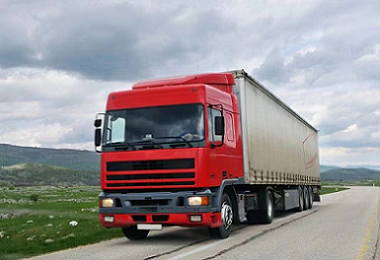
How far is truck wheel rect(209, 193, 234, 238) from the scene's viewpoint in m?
10.8

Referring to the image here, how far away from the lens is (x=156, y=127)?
10.3m

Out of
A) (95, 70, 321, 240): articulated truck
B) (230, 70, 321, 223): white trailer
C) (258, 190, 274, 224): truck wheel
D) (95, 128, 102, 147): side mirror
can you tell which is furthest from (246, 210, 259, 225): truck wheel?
(95, 128, 102, 147): side mirror

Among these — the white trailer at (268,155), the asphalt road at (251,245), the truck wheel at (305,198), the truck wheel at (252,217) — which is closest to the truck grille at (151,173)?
the asphalt road at (251,245)

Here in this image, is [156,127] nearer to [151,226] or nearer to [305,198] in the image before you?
[151,226]

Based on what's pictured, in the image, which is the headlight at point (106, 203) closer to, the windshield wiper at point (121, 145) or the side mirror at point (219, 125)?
the windshield wiper at point (121, 145)

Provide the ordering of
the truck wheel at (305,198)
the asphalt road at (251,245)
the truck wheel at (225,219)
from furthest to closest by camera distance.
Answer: the truck wheel at (305,198), the truck wheel at (225,219), the asphalt road at (251,245)

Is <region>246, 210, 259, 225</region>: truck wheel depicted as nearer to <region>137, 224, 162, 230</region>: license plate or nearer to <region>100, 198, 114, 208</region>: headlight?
<region>137, 224, 162, 230</region>: license plate

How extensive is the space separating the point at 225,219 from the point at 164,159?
7.27 feet

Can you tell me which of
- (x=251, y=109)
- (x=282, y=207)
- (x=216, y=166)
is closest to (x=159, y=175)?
(x=216, y=166)

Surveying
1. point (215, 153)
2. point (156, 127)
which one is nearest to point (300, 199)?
point (215, 153)

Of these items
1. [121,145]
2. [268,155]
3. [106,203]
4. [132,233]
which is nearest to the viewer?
[121,145]

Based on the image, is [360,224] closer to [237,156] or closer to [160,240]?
[237,156]

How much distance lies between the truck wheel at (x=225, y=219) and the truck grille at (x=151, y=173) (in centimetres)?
144

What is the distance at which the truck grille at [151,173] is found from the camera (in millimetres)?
9891
